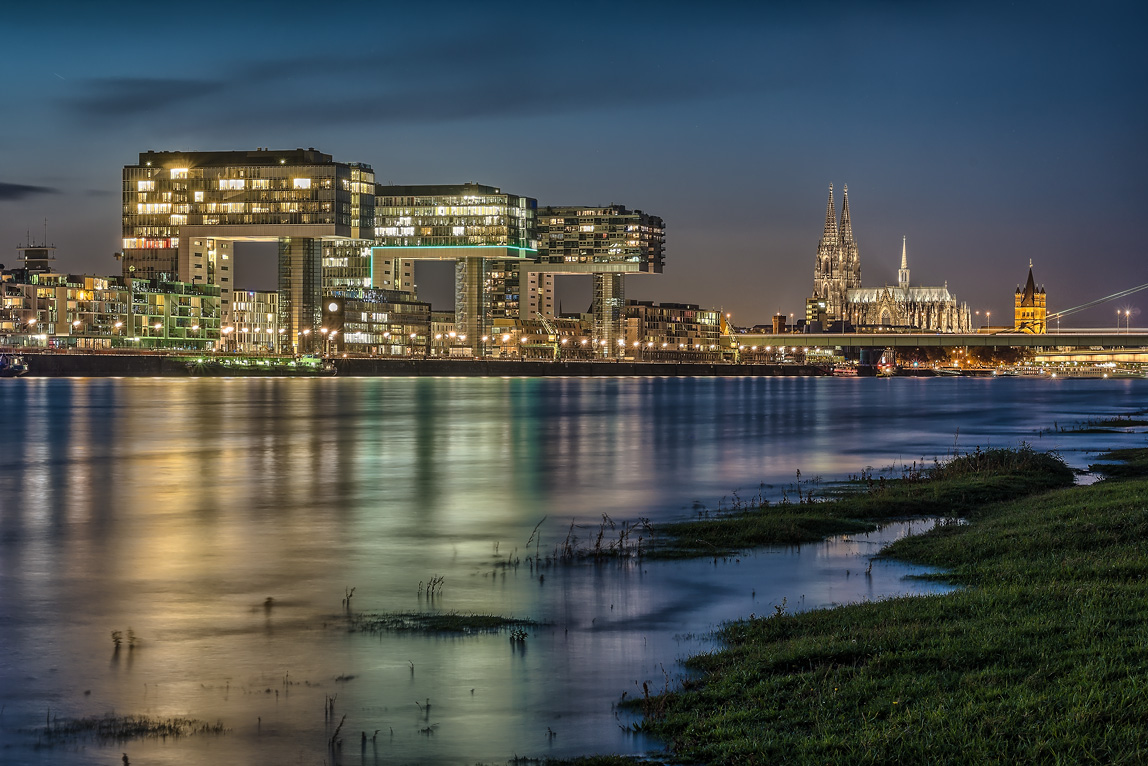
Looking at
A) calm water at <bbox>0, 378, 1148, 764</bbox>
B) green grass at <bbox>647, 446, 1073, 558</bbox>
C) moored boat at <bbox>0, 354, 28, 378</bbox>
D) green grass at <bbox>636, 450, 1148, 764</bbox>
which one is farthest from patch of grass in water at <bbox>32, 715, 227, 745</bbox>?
moored boat at <bbox>0, 354, 28, 378</bbox>

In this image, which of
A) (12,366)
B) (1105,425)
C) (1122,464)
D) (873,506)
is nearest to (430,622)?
(873,506)

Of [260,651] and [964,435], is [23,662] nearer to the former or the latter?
[260,651]

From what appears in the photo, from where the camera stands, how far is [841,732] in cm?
1091

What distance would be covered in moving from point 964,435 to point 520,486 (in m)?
37.1

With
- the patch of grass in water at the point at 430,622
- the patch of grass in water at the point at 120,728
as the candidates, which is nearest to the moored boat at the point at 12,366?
the patch of grass in water at the point at 430,622

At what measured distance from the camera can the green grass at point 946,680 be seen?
10273mm

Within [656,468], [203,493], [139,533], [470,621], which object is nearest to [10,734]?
[470,621]

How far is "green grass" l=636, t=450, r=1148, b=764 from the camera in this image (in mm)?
10273

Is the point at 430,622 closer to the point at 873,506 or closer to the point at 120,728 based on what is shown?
the point at 120,728

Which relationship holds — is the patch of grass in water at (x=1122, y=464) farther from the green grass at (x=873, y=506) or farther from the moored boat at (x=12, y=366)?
the moored boat at (x=12, y=366)

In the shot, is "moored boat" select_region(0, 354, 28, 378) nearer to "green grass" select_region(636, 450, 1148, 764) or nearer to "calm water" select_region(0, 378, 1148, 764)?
"calm water" select_region(0, 378, 1148, 764)

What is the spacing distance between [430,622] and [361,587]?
3.55 metres

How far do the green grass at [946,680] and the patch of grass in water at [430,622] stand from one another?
11.5ft

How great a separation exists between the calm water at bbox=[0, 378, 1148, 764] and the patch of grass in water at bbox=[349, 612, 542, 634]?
0.45 m
